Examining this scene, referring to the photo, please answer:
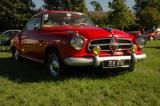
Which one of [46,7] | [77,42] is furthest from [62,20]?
[46,7]

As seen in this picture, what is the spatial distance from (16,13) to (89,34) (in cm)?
3668

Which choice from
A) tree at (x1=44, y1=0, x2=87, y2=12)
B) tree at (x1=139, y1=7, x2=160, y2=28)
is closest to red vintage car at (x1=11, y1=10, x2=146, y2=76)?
tree at (x1=44, y1=0, x2=87, y2=12)

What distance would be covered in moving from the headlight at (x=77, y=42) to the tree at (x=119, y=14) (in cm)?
3942

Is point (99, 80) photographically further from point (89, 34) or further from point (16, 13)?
point (16, 13)

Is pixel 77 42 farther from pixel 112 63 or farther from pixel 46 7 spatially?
pixel 46 7

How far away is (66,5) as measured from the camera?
44.6 metres

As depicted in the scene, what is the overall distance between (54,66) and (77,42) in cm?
109

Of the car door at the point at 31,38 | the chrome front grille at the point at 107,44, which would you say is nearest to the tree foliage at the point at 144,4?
the car door at the point at 31,38

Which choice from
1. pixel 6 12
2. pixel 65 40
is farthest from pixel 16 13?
pixel 65 40

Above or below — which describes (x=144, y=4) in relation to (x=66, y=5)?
below

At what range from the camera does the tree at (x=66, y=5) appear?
4388 centimetres

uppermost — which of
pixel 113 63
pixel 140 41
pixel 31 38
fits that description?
pixel 140 41

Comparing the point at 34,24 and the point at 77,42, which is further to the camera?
the point at 34,24

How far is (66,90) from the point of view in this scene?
654cm
